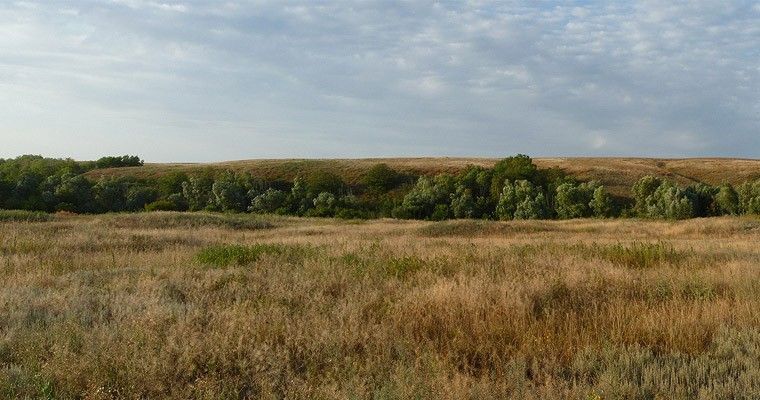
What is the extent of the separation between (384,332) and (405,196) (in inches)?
2378

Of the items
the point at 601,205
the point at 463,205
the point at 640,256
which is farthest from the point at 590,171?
the point at 640,256

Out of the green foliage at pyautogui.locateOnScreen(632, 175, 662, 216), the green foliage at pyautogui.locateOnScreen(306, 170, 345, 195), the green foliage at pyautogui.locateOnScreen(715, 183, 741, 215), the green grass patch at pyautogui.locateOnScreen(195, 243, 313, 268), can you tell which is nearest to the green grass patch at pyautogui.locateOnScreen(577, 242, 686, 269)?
the green grass patch at pyautogui.locateOnScreen(195, 243, 313, 268)

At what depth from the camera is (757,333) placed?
17.6ft

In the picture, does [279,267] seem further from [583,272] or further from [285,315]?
[583,272]

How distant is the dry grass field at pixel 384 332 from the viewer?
4352 millimetres

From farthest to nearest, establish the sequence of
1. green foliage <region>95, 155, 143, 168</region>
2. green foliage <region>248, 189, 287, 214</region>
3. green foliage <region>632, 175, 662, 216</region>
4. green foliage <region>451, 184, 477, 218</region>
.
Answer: green foliage <region>95, 155, 143, 168</region>
green foliage <region>248, 189, 287, 214</region>
green foliage <region>451, 184, 477, 218</region>
green foliage <region>632, 175, 662, 216</region>

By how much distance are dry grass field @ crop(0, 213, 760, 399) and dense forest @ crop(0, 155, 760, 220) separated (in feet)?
157

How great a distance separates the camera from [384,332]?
551 cm

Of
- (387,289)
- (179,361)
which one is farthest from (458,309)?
(179,361)

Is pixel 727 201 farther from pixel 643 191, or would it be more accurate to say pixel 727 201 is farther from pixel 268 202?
pixel 268 202

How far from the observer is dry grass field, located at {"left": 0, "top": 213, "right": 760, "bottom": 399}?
14.3 feet

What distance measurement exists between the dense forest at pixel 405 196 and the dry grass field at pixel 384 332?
1885 inches

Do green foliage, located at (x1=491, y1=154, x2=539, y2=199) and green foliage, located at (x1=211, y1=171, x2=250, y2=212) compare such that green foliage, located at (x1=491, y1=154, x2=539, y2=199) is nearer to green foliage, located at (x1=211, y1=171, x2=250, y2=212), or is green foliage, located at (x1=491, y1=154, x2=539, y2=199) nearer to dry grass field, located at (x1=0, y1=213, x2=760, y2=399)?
green foliage, located at (x1=211, y1=171, x2=250, y2=212)

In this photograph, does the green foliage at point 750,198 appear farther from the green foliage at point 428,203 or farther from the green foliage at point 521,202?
the green foliage at point 428,203
